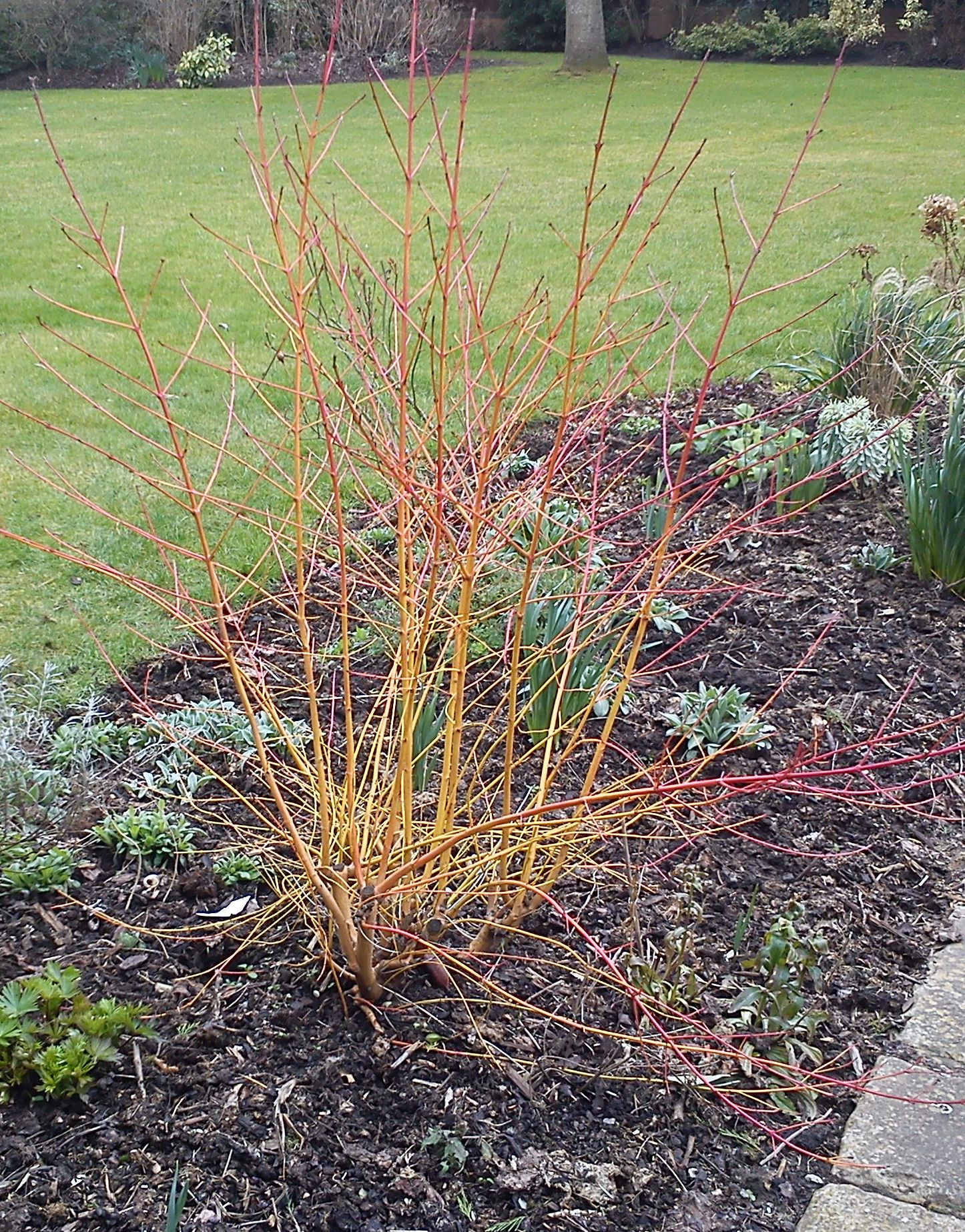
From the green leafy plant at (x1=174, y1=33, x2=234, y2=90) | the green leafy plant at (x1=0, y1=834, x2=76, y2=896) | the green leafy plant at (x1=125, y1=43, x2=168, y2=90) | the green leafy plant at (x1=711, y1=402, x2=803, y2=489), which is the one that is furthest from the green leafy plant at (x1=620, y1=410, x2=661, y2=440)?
the green leafy plant at (x1=125, y1=43, x2=168, y2=90)

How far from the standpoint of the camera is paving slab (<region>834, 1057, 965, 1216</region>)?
6.32 ft

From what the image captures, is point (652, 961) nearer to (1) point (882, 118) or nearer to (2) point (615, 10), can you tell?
(1) point (882, 118)

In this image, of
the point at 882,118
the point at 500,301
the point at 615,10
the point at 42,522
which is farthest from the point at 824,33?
the point at 42,522

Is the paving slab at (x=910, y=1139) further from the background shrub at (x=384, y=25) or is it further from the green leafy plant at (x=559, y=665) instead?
the background shrub at (x=384, y=25)

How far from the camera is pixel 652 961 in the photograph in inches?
94.8

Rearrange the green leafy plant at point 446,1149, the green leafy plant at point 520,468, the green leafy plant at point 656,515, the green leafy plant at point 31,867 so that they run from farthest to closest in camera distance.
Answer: the green leafy plant at point 520,468 → the green leafy plant at point 656,515 → the green leafy plant at point 31,867 → the green leafy plant at point 446,1149

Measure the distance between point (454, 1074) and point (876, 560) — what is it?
8.67ft

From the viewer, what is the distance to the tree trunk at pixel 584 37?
2034 centimetres

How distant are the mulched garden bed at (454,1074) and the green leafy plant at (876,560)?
1.13m

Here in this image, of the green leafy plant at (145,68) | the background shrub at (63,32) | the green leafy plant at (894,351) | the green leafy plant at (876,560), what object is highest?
the background shrub at (63,32)

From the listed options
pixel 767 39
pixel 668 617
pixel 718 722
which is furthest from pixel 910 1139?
pixel 767 39

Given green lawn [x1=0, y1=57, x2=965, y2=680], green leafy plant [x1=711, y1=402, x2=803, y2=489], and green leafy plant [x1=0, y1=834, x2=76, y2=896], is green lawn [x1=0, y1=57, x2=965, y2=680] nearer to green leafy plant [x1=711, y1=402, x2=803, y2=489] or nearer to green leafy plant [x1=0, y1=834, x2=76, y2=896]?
green leafy plant [x1=0, y1=834, x2=76, y2=896]

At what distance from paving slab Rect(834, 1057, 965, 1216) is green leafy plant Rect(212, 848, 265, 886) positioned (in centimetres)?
140

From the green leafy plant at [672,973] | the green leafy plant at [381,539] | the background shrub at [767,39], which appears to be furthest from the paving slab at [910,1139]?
the background shrub at [767,39]
